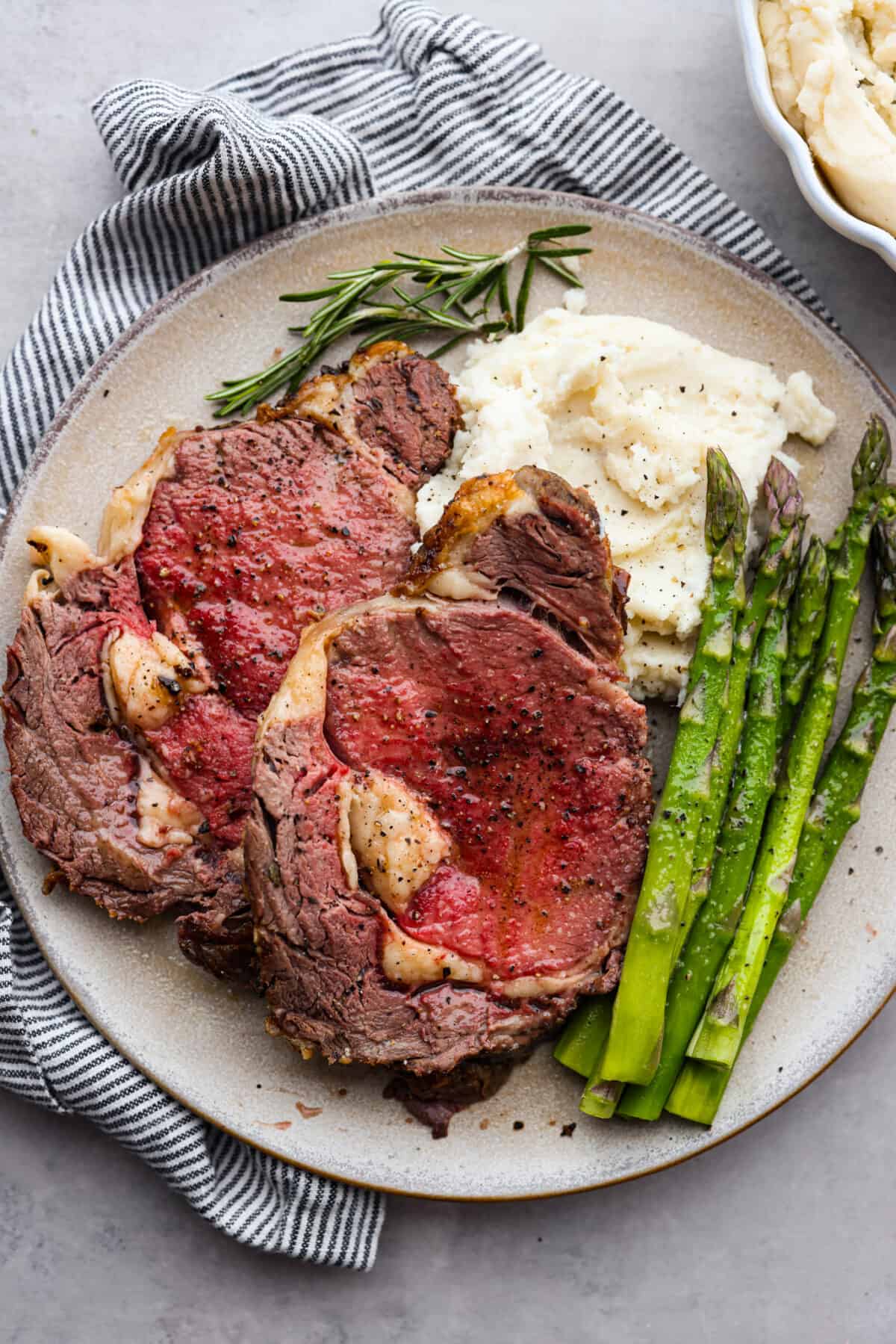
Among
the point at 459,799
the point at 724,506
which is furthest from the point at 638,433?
the point at 459,799

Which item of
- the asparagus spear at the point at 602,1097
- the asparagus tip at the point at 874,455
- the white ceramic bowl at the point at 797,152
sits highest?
the white ceramic bowl at the point at 797,152

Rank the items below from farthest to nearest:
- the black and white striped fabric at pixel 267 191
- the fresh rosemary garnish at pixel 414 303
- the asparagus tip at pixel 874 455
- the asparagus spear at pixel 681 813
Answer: the fresh rosemary garnish at pixel 414 303, the asparagus tip at pixel 874 455, the black and white striped fabric at pixel 267 191, the asparagus spear at pixel 681 813

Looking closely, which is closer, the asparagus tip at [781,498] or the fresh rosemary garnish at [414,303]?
the asparagus tip at [781,498]

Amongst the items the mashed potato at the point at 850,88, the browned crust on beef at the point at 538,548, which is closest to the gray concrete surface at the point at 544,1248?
the mashed potato at the point at 850,88

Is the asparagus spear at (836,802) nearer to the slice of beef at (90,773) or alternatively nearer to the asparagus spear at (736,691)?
the asparagus spear at (736,691)

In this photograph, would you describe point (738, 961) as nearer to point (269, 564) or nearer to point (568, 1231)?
point (568, 1231)

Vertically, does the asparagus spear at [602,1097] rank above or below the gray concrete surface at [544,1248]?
above

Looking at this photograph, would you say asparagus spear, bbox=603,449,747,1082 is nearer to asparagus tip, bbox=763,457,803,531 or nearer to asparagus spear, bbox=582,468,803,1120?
asparagus spear, bbox=582,468,803,1120
